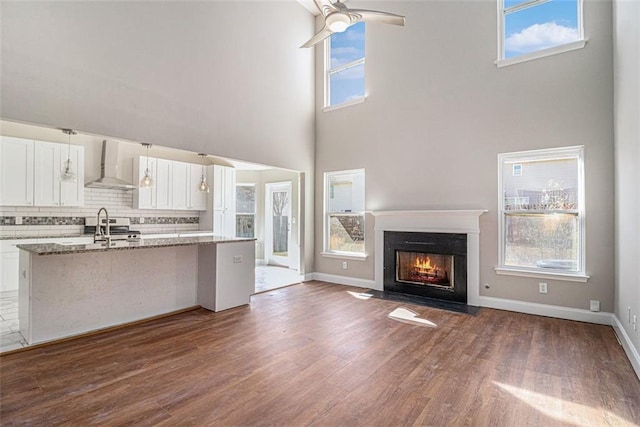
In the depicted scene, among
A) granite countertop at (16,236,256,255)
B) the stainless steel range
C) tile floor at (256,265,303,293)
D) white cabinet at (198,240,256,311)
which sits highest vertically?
the stainless steel range

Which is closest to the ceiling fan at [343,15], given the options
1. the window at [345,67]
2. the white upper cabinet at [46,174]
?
the window at [345,67]

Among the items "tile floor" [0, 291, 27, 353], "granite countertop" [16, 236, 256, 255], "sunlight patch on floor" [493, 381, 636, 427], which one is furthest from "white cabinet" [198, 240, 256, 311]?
"sunlight patch on floor" [493, 381, 636, 427]

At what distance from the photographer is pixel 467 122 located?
461cm

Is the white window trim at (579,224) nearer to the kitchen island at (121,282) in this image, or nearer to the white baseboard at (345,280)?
the white baseboard at (345,280)

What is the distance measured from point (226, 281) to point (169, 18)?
138 inches

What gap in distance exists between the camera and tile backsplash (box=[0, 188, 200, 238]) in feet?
15.7

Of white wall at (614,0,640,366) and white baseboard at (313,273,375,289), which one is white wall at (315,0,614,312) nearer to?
white baseboard at (313,273,375,289)

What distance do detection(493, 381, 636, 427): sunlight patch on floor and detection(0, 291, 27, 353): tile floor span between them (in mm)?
4349

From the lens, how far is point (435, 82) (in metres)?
4.91

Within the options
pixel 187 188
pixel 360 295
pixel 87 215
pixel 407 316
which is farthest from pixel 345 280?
pixel 87 215

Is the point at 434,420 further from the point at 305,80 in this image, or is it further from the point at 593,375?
the point at 305,80

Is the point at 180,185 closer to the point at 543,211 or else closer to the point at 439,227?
the point at 439,227

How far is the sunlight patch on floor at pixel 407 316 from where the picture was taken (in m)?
3.78

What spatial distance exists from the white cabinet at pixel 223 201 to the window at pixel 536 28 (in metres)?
5.36
